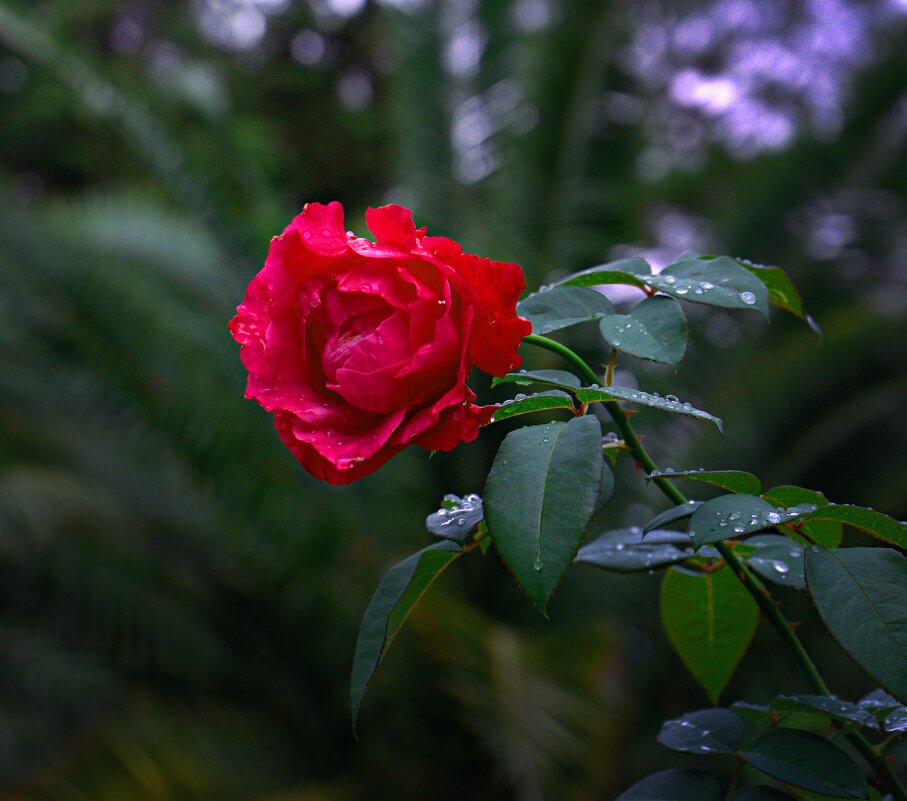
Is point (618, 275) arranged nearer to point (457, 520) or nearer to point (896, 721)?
point (457, 520)

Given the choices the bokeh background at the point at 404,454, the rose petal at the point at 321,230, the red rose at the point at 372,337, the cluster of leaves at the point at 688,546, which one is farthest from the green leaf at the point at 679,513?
the bokeh background at the point at 404,454

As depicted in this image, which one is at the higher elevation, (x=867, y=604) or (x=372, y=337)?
(x=372, y=337)

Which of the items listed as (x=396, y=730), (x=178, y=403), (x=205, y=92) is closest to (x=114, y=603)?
(x=178, y=403)

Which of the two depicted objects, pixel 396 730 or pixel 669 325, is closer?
pixel 669 325

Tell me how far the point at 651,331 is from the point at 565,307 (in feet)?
0.19

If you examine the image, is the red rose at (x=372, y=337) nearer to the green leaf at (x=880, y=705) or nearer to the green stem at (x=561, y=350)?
the green stem at (x=561, y=350)

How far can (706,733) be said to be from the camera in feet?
1.64

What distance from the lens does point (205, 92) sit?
2.60 metres

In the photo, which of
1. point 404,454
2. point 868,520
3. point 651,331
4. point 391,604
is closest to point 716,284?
point 651,331

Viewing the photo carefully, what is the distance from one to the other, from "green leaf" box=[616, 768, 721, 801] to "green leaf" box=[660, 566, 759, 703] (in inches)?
4.9

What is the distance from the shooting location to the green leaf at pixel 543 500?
1.26 ft

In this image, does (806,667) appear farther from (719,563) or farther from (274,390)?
(274,390)

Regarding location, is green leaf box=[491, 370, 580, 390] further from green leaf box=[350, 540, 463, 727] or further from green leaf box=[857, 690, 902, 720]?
green leaf box=[857, 690, 902, 720]

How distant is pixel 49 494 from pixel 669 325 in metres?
2.86
